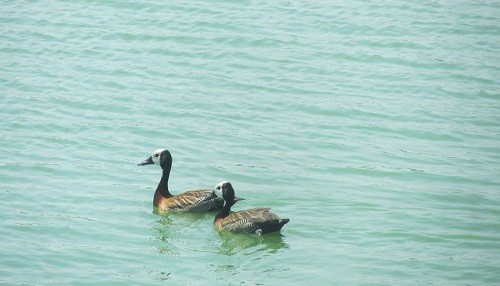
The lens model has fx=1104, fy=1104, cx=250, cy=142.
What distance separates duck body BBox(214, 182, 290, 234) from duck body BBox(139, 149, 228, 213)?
1.05ft

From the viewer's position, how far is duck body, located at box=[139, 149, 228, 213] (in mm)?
17688

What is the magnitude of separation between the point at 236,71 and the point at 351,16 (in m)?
4.30

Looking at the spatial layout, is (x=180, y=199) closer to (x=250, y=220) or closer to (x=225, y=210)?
(x=225, y=210)

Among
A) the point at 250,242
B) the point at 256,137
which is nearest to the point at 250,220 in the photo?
the point at 250,242

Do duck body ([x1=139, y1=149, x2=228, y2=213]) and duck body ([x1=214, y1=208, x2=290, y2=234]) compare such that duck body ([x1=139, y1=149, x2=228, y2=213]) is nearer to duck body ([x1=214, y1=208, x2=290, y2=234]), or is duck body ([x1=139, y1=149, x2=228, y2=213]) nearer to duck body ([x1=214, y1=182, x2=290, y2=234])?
duck body ([x1=214, y1=182, x2=290, y2=234])

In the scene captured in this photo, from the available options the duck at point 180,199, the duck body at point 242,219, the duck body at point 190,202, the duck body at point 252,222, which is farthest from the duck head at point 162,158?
the duck body at point 252,222

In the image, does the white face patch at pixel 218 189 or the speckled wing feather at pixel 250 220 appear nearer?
the speckled wing feather at pixel 250 220

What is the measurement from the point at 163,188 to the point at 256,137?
2911 millimetres

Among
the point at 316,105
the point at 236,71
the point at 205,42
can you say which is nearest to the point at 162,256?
the point at 316,105

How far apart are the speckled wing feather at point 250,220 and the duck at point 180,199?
75 centimetres

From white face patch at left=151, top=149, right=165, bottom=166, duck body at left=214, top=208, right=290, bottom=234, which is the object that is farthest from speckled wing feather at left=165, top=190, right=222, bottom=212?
white face patch at left=151, top=149, right=165, bottom=166

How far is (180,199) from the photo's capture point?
17.9 meters

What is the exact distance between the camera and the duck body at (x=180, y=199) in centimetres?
1769

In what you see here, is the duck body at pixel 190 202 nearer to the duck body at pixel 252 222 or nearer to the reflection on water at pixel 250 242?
the duck body at pixel 252 222
